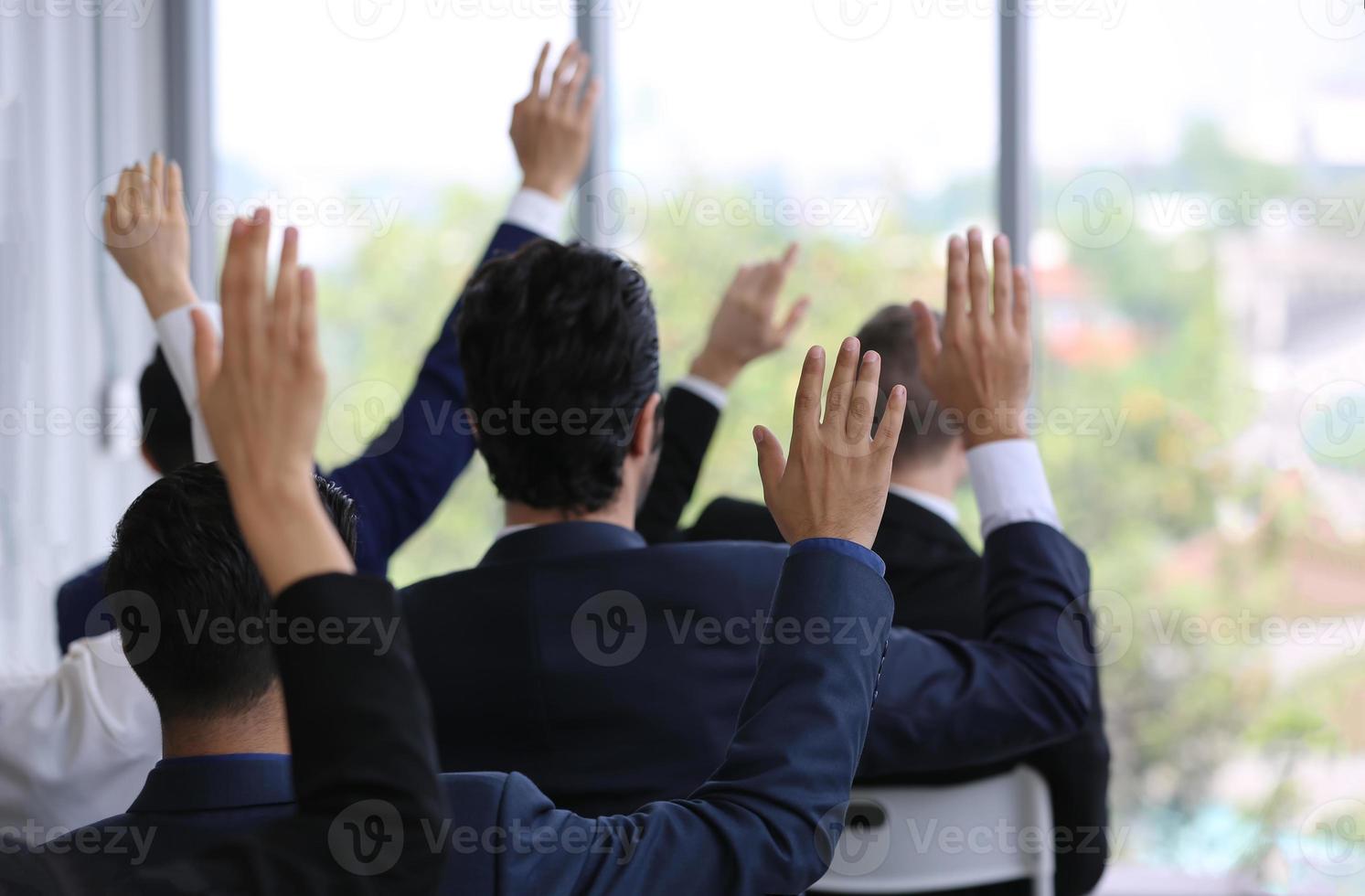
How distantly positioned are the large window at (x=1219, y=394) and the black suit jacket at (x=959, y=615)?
1.10 metres

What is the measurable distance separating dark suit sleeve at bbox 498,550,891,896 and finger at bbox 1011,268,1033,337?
671 millimetres

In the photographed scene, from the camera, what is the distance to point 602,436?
1386 mm

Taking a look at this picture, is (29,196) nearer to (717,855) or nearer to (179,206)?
(179,206)

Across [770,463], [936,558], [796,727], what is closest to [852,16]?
[936,558]

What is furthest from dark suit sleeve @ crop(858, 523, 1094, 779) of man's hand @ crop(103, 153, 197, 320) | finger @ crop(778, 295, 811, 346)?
man's hand @ crop(103, 153, 197, 320)

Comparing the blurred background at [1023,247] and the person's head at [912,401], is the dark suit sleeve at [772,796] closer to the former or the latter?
the person's head at [912,401]

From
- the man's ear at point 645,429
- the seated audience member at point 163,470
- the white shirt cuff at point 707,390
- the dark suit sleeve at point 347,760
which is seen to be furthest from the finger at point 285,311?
the white shirt cuff at point 707,390

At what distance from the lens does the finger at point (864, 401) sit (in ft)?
3.00

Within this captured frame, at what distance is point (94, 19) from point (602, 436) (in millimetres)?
2603

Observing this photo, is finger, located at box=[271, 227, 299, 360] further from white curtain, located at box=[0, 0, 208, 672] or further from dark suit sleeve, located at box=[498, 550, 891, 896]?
white curtain, located at box=[0, 0, 208, 672]

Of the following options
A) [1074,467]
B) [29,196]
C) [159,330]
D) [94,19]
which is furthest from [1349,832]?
[94,19]

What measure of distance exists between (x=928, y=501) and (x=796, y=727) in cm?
96

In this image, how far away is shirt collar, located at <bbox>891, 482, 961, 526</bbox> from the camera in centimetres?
178

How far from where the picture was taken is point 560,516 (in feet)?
4.63
